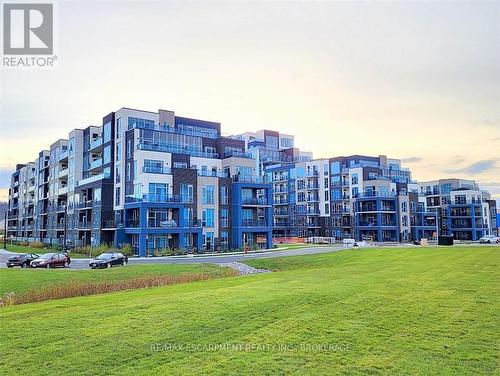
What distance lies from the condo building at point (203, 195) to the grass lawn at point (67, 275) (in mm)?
19784

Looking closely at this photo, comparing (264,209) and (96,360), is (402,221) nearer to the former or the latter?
(264,209)

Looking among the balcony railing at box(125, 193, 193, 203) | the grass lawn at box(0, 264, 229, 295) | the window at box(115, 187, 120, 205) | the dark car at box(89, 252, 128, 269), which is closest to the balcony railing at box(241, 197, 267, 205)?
the balcony railing at box(125, 193, 193, 203)

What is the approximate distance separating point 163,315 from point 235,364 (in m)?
4.34

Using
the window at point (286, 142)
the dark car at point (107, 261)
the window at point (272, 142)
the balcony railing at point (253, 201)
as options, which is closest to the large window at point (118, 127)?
the balcony railing at point (253, 201)

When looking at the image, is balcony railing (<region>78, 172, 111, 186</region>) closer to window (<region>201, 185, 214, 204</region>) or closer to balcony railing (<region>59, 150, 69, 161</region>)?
balcony railing (<region>59, 150, 69, 161</region>)

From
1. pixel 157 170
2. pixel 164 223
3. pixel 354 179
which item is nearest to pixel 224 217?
pixel 164 223

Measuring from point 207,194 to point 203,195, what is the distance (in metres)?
0.63

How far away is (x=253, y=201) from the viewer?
2411 inches

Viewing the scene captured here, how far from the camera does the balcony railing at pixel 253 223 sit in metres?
60.0

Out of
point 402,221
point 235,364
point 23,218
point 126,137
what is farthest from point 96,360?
point 23,218

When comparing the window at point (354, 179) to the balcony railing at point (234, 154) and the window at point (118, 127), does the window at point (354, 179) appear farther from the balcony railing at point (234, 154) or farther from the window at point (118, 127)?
the window at point (118, 127)

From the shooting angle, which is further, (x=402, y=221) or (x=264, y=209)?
(x=402, y=221)

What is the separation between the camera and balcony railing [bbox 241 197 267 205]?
60469 millimetres

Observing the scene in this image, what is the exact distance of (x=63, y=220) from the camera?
70562mm
